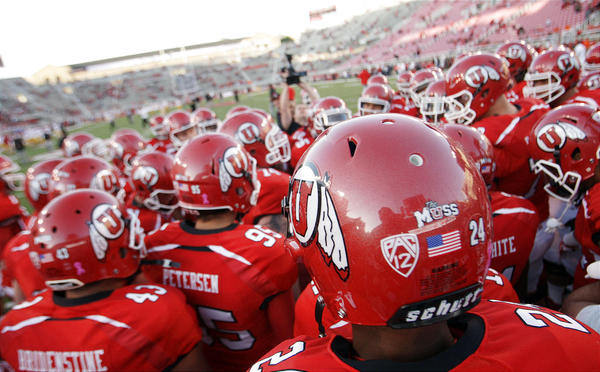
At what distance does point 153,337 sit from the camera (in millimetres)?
1986

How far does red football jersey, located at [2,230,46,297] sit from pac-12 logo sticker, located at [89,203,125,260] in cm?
132

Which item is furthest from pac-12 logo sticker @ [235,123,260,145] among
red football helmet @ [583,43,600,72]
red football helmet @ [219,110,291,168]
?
red football helmet @ [583,43,600,72]

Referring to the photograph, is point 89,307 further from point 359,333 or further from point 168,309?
point 359,333

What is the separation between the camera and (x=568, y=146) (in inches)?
113

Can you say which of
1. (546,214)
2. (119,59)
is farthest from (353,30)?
(546,214)

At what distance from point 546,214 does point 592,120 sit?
67.5 inches

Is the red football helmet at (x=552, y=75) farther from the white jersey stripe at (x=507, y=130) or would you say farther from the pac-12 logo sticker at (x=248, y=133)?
the pac-12 logo sticker at (x=248, y=133)

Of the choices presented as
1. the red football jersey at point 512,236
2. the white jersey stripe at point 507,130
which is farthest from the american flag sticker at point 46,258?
the white jersey stripe at point 507,130

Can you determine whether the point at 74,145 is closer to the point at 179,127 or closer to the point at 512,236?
the point at 179,127

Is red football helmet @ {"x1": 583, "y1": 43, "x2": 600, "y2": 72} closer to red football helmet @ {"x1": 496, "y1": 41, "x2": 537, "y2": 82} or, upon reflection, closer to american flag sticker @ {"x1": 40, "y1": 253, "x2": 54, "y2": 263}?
red football helmet @ {"x1": 496, "y1": 41, "x2": 537, "y2": 82}

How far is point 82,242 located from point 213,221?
919 mm

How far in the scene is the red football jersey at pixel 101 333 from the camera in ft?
6.26

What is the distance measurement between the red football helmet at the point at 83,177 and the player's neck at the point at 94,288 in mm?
2257

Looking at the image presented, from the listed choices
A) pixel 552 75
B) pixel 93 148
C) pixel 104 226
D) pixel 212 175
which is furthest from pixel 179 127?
pixel 552 75
